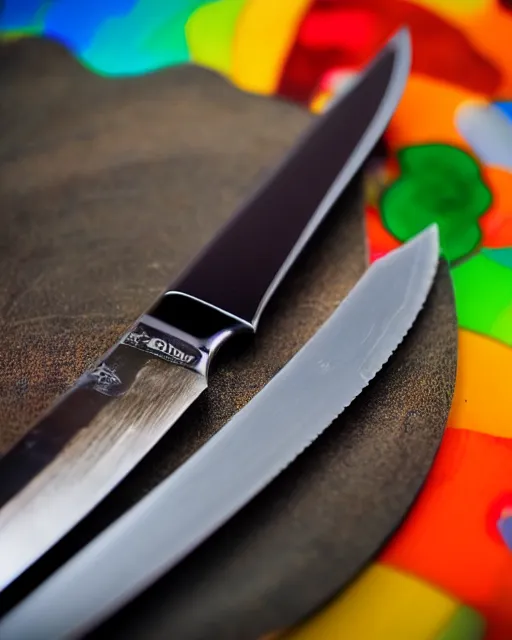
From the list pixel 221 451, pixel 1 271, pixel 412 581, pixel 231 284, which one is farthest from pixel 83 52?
pixel 412 581

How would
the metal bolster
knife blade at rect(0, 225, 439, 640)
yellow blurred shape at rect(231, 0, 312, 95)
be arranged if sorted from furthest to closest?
yellow blurred shape at rect(231, 0, 312, 95) → the metal bolster → knife blade at rect(0, 225, 439, 640)

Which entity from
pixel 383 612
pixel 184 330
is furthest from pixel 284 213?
pixel 383 612

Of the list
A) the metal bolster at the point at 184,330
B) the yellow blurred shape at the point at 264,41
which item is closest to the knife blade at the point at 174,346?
the metal bolster at the point at 184,330

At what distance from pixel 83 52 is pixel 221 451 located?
0.70m

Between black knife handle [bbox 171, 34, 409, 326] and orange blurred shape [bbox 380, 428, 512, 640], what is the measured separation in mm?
224

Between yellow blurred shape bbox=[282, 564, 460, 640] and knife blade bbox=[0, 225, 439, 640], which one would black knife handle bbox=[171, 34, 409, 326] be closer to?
knife blade bbox=[0, 225, 439, 640]

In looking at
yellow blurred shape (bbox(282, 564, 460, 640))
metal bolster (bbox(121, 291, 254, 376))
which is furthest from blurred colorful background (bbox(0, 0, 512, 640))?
metal bolster (bbox(121, 291, 254, 376))

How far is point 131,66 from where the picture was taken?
1.00 m

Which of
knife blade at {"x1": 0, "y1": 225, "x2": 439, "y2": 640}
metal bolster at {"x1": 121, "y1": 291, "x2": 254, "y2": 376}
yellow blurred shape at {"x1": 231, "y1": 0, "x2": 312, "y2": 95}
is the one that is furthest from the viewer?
yellow blurred shape at {"x1": 231, "y1": 0, "x2": 312, "y2": 95}

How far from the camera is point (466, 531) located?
1.94 feet

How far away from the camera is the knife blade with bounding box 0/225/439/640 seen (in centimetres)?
50

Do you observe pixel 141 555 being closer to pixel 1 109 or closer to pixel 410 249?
pixel 410 249

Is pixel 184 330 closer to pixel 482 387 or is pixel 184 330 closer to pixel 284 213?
pixel 284 213

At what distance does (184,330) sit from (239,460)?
15cm
